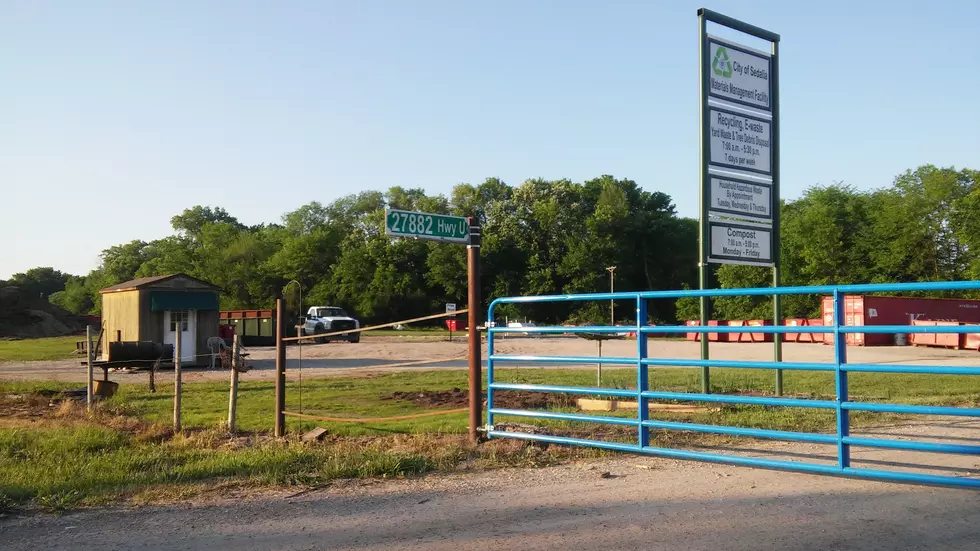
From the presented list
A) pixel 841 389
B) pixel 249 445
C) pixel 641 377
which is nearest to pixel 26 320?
pixel 249 445

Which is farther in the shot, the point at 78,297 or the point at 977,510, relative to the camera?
the point at 78,297

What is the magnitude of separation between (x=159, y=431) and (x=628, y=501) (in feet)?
24.5

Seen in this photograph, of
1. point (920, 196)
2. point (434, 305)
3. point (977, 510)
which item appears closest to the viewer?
point (977, 510)

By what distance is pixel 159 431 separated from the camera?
1104cm

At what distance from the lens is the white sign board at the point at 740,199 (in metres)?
12.1

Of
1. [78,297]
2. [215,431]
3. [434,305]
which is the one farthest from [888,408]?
[78,297]

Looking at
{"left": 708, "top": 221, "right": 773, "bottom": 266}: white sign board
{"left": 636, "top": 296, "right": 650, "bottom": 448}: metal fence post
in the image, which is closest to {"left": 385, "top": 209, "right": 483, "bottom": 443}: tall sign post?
{"left": 636, "top": 296, "right": 650, "bottom": 448}: metal fence post

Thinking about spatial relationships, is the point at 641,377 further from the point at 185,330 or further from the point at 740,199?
the point at 185,330

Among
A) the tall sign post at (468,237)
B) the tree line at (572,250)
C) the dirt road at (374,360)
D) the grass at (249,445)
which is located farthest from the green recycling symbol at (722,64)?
the tree line at (572,250)

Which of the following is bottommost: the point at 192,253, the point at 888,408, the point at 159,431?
the point at 159,431

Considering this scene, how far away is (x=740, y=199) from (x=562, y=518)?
26.6ft

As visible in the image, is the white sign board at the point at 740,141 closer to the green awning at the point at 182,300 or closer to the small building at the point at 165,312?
the small building at the point at 165,312

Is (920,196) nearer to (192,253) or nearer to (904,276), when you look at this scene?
(904,276)

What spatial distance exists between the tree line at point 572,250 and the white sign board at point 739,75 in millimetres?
45551
